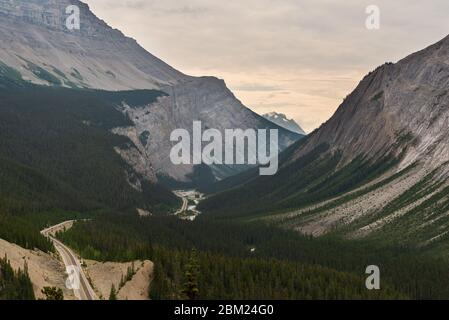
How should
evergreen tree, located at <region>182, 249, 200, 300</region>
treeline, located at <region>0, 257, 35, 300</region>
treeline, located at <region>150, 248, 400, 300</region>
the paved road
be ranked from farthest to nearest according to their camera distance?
treeline, located at <region>150, 248, 400, 300</region>
evergreen tree, located at <region>182, 249, 200, 300</region>
the paved road
treeline, located at <region>0, 257, 35, 300</region>

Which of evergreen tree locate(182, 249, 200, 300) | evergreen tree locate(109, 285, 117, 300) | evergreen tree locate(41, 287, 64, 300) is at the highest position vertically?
evergreen tree locate(182, 249, 200, 300)

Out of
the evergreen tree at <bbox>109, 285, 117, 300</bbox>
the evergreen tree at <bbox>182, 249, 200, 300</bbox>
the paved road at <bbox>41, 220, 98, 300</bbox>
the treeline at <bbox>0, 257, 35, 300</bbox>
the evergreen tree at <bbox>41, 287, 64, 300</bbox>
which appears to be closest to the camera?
the evergreen tree at <bbox>41, 287, 64, 300</bbox>

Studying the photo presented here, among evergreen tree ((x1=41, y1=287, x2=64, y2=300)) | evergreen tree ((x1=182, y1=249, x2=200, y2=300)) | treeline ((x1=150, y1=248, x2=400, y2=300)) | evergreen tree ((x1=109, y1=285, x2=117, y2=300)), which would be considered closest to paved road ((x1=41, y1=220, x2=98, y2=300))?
evergreen tree ((x1=109, y1=285, x2=117, y2=300))

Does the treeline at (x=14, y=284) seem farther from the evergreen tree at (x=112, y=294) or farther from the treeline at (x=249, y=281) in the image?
the treeline at (x=249, y=281)

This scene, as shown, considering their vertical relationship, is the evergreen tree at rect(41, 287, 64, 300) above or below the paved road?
below

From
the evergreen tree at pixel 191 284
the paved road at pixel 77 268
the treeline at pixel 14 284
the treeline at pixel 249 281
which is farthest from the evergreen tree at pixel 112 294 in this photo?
the treeline at pixel 14 284

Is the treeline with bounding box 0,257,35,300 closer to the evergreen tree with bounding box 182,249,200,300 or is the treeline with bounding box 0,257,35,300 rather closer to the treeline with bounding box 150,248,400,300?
the treeline with bounding box 150,248,400,300

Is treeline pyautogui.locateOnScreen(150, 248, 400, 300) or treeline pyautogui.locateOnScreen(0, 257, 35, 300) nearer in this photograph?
treeline pyautogui.locateOnScreen(0, 257, 35, 300)

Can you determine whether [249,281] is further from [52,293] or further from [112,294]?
[52,293]

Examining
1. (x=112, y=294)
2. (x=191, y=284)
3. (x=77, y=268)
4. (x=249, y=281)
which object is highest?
(x=77, y=268)

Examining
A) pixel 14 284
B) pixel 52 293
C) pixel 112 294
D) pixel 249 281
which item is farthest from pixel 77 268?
pixel 249 281
